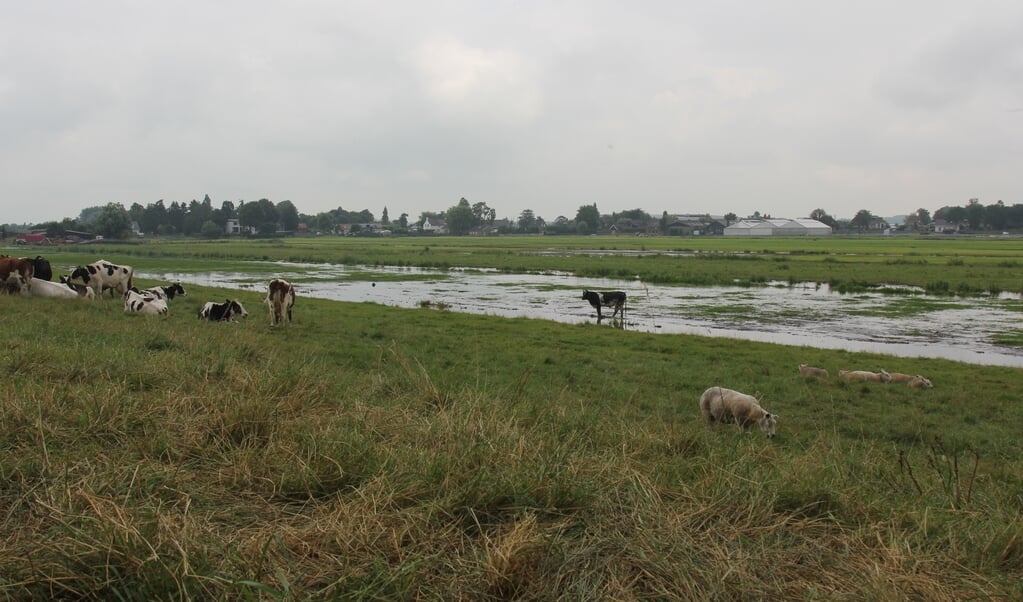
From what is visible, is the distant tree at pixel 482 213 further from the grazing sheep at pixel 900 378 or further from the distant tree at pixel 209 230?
the grazing sheep at pixel 900 378

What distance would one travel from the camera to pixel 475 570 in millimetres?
3084

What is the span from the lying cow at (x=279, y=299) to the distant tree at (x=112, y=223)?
101m

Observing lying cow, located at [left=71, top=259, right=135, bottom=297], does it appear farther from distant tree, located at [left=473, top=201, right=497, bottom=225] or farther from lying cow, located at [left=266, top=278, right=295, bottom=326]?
distant tree, located at [left=473, top=201, right=497, bottom=225]

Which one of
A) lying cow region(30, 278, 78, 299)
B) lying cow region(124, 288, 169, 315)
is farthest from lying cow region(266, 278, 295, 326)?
lying cow region(30, 278, 78, 299)

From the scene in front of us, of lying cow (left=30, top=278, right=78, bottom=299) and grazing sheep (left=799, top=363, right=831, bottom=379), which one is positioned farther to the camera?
lying cow (left=30, top=278, right=78, bottom=299)

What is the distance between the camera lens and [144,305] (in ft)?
59.6

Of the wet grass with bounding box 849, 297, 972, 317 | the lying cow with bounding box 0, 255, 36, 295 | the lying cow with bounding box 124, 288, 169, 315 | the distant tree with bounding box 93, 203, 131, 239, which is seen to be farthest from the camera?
the distant tree with bounding box 93, 203, 131, 239

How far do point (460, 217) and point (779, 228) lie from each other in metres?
82.1

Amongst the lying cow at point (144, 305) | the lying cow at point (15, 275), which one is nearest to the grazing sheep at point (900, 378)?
the lying cow at point (144, 305)

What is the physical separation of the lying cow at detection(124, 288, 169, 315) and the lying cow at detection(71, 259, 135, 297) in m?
3.25

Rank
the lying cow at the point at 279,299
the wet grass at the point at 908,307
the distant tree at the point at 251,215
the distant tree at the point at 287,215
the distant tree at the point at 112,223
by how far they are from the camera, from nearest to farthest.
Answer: the lying cow at the point at 279,299 → the wet grass at the point at 908,307 → the distant tree at the point at 112,223 → the distant tree at the point at 251,215 → the distant tree at the point at 287,215

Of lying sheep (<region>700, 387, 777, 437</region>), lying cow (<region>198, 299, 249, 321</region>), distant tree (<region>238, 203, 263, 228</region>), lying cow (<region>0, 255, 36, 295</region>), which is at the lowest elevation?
lying sheep (<region>700, 387, 777, 437</region>)

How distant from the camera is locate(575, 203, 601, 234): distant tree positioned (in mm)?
178500

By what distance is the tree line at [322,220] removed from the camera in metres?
123
